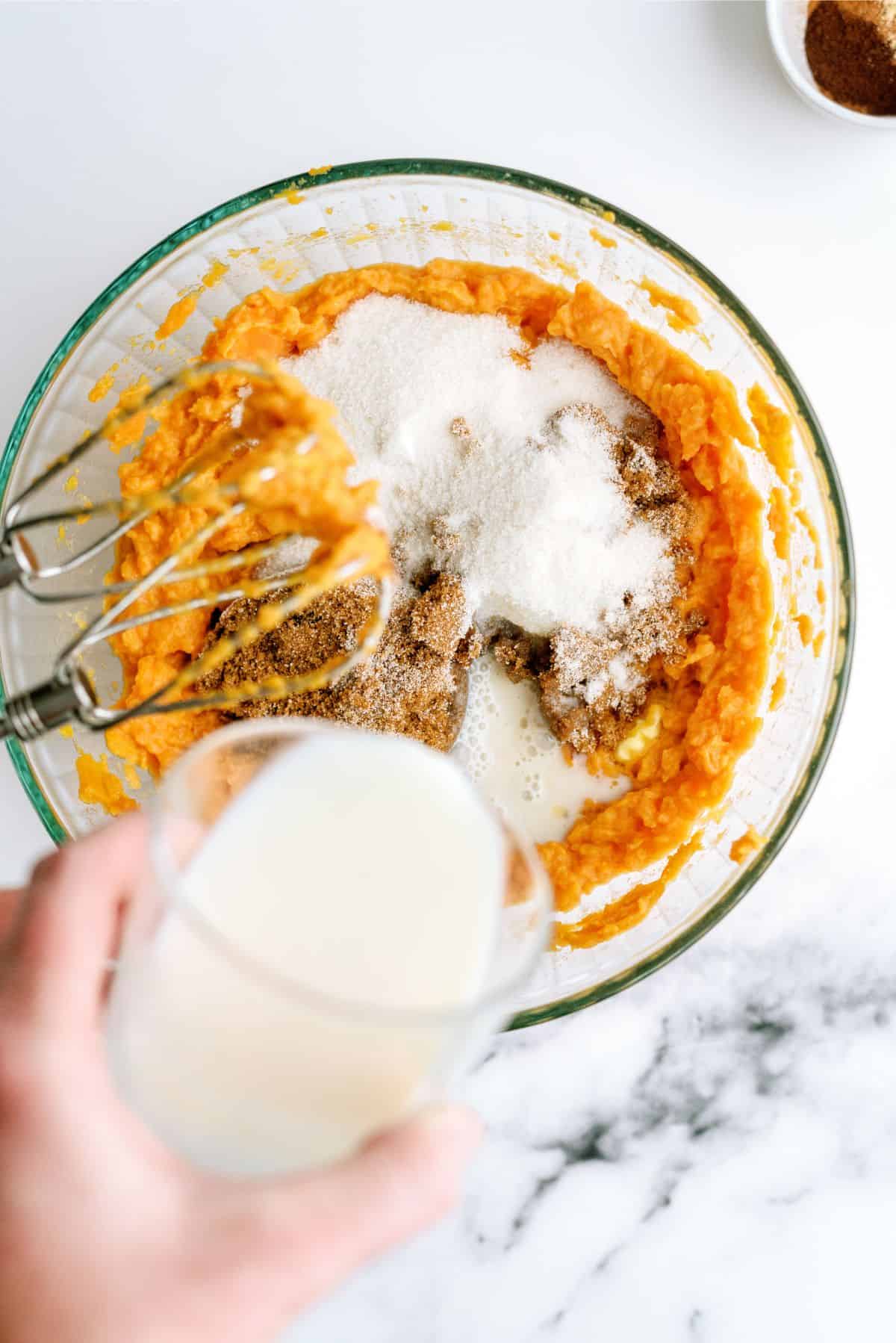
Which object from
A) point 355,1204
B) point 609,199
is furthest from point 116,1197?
point 609,199

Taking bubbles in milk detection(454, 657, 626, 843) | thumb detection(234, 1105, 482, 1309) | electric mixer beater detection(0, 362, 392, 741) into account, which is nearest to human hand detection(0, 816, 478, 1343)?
thumb detection(234, 1105, 482, 1309)

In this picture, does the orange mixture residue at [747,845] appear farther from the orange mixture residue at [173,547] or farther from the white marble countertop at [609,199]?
the orange mixture residue at [173,547]

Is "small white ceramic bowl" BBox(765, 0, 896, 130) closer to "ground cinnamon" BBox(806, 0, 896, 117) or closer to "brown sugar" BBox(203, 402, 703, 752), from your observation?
"ground cinnamon" BBox(806, 0, 896, 117)

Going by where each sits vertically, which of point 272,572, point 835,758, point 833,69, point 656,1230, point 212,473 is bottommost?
point 656,1230

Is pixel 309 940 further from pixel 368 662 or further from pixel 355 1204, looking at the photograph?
pixel 368 662

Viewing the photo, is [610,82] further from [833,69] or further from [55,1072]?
[55,1072]

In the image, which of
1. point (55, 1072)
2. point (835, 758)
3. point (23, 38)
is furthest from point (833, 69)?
point (55, 1072)
